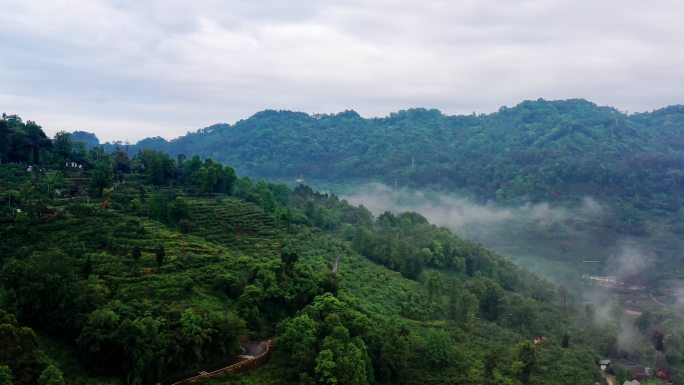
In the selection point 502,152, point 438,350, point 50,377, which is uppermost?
point 502,152

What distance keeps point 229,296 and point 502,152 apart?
139284mm

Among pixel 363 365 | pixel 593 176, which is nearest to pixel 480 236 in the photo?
pixel 593 176

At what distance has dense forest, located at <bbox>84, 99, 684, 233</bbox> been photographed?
118 meters

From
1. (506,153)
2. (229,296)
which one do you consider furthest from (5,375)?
(506,153)

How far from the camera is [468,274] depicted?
58.7m

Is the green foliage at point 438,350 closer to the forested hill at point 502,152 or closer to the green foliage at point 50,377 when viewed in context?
the green foliage at point 50,377

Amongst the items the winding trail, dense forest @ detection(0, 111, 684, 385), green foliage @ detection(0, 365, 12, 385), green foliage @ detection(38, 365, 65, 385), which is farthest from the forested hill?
green foliage @ detection(0, 365, 12, 385)

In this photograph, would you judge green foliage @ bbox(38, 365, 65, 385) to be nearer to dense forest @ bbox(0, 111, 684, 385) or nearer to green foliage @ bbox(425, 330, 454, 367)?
dense forest @ bbox(0, 111, 684, 385)

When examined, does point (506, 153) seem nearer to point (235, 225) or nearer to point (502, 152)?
point (502, 152)

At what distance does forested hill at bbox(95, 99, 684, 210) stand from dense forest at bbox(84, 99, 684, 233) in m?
0.31

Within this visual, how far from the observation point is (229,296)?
29078mm

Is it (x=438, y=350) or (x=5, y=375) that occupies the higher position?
(x=5, y=375)

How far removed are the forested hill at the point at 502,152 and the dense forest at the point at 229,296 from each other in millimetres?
69506

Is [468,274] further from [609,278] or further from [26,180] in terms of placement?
[26,180]
